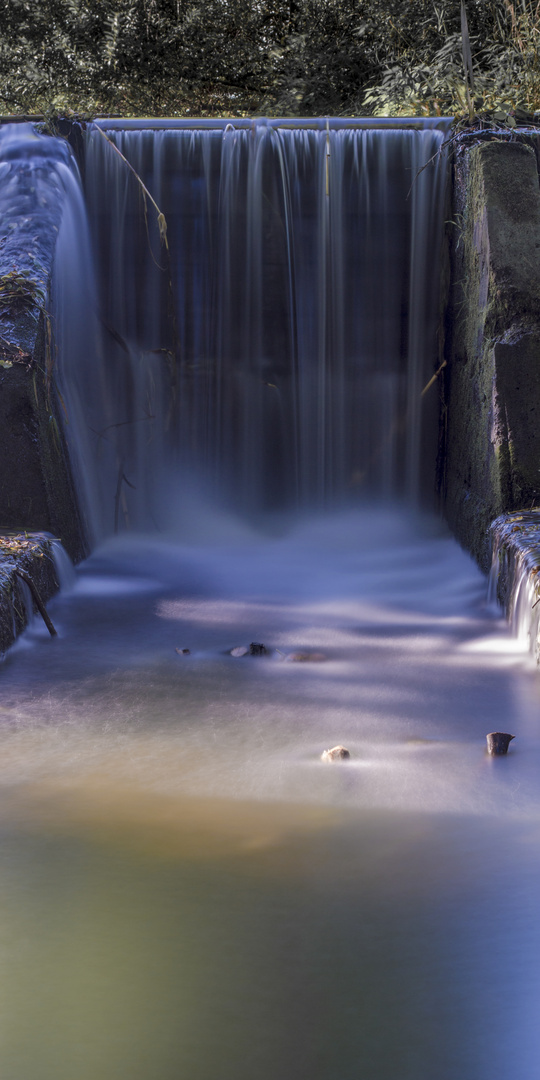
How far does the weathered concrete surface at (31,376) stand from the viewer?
15.4ft

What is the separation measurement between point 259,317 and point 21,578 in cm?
325

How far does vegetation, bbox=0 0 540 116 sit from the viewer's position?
37.8 ft

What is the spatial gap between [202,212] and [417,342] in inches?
68.1

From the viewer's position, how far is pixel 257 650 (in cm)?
382

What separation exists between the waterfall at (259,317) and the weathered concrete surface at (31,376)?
671 mm

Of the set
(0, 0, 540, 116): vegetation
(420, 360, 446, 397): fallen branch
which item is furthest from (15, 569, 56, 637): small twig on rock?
(0, 0, 540, 116): vegetation

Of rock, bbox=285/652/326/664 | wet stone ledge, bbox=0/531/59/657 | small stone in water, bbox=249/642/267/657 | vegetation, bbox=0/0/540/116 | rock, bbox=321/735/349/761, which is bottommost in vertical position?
rock, bbox=285/652/326/664

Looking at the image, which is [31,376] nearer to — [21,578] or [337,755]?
[21,578]

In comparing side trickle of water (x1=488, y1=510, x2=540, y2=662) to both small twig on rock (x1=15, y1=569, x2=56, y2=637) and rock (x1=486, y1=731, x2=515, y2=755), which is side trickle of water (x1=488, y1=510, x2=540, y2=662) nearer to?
rock (x1=486, y1=731, x2=515, y2=755)

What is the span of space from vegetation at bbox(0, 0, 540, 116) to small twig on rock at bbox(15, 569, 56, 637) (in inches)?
354

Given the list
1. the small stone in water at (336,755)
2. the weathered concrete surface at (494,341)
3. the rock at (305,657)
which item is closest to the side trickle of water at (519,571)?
the weathered concrete surface at (494,341)

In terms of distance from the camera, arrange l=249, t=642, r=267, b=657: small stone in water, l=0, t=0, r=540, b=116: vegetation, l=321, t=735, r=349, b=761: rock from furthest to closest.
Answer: l=0, t=0, r=540, b=116: vegetation → l=249, t=642, r=267, b=657: small stone in water → l=321, t=735, r=349, b=761: rock

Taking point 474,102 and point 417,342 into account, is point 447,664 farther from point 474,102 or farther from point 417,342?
point 474,102

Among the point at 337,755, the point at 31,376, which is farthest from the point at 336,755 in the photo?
the point at 31,376
